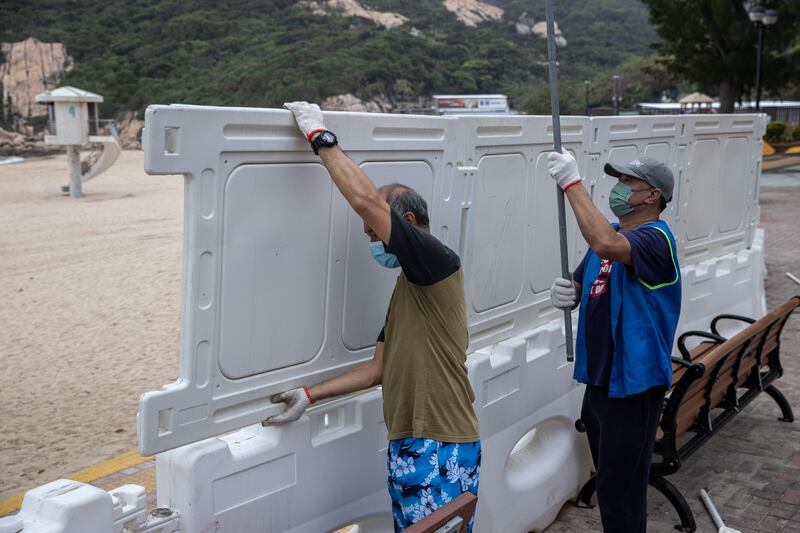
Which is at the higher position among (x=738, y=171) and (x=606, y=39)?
(x=606, y=39)

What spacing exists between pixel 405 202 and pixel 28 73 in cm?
7209

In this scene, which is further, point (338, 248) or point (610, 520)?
point (610, 520)

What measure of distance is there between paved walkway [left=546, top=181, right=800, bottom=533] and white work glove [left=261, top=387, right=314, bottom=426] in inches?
76.7

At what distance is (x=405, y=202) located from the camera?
320 cm

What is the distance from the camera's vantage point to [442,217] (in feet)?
13.1

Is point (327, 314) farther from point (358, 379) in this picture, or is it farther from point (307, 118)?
point (307, 118)

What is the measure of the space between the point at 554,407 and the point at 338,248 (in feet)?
6.57

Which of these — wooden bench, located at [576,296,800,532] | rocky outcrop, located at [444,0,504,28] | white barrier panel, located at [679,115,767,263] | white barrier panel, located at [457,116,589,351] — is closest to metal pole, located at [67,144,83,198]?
white barrier panel, located at [679,115,767,263]

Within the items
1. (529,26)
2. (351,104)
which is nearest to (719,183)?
(351,104)

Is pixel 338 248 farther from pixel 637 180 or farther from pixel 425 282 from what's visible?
pixel 637 180

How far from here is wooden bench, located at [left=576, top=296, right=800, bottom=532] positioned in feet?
14.9

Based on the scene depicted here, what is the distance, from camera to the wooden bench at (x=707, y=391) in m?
Result: 4.55

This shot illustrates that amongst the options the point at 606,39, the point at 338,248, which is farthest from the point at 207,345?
the point at 606,39

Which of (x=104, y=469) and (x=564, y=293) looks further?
(x=104, y=469)
